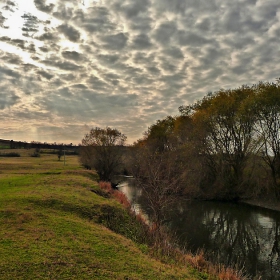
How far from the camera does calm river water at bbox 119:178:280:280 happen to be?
49.0 feet

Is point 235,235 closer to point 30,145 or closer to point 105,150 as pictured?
point 105,150

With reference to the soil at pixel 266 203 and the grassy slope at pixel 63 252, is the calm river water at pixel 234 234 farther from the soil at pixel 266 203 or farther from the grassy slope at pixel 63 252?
the grassy slope at pixel 63 252

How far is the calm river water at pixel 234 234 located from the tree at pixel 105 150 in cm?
2184

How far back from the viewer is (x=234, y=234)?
20859 mm

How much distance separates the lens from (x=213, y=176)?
1629 inches

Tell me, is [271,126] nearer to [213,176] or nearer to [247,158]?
[247,158]

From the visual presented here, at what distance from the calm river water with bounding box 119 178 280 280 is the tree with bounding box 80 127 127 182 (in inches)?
860

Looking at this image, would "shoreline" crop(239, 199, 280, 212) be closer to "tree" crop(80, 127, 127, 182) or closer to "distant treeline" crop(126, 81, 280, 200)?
"distant treeline" crop(126, 81, 280, 200)

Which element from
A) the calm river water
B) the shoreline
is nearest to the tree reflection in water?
the calm river water

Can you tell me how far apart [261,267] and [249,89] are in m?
29.7

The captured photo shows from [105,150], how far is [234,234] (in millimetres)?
36617

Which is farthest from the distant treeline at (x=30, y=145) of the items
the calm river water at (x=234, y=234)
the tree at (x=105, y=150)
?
the calm river water at (x=234, y=234)

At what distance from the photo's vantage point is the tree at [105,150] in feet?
173

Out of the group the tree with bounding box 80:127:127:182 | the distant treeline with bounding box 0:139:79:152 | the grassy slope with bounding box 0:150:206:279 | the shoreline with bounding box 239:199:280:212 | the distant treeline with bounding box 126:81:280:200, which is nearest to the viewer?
the grassy slope with bounding box 0:150:206:279
